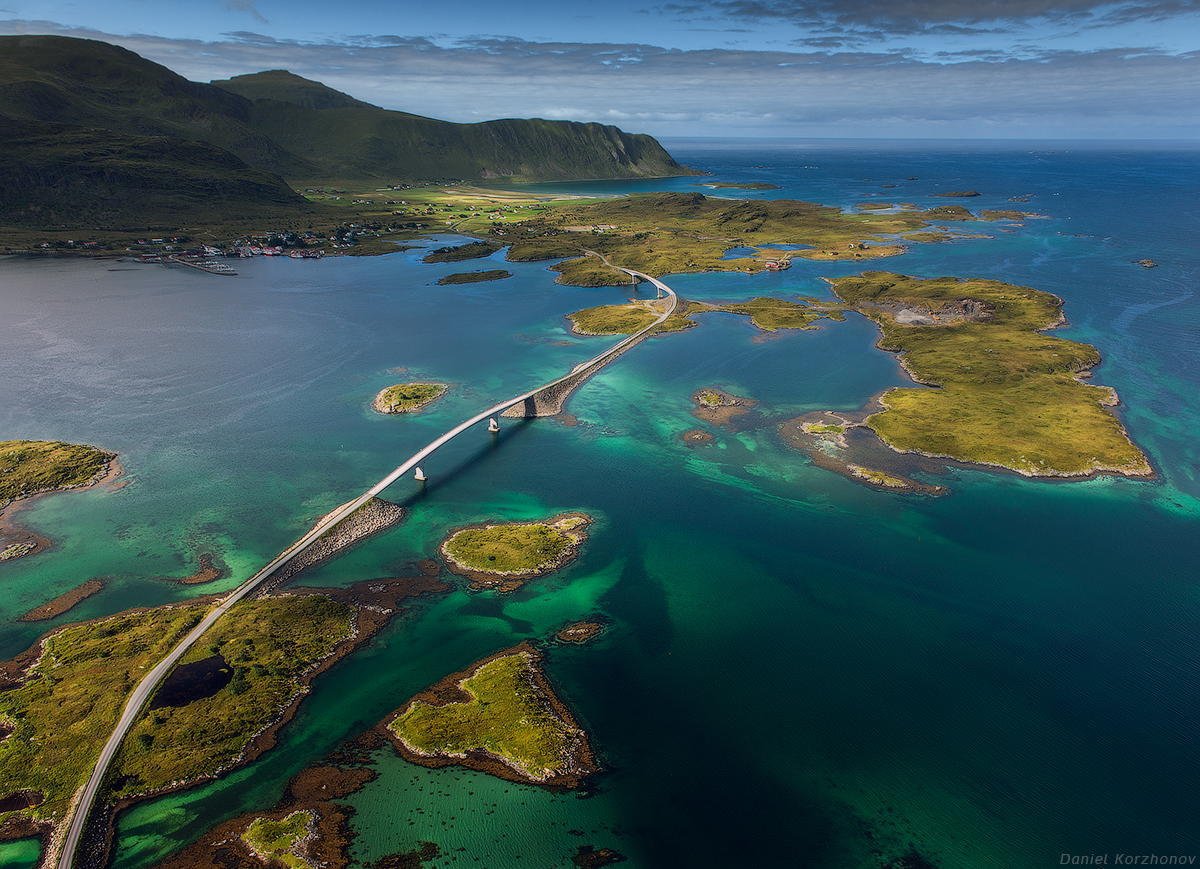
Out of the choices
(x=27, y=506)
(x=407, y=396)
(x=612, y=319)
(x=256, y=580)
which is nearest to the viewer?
(x=256, y=580)

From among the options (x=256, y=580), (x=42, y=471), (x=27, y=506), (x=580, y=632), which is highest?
(x=42, y=471)

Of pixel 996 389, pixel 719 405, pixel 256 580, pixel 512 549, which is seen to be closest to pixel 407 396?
pixel 512 549

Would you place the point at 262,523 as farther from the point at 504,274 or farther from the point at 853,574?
the point at 504,274

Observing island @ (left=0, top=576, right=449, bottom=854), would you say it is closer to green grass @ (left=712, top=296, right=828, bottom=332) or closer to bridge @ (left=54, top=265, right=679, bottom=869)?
bridge @ (left=54, top=265, right=679, bottom=869)

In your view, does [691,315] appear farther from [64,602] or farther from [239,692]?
[64,602]

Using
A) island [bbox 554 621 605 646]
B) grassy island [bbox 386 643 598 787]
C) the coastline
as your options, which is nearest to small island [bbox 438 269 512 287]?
the coastline

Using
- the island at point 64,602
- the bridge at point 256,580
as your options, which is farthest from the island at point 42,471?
the bridge at point 256,580

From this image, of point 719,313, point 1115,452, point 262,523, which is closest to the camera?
point 262,523

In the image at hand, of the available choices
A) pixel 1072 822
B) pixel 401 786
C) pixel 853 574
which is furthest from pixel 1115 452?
pixel 401 786
